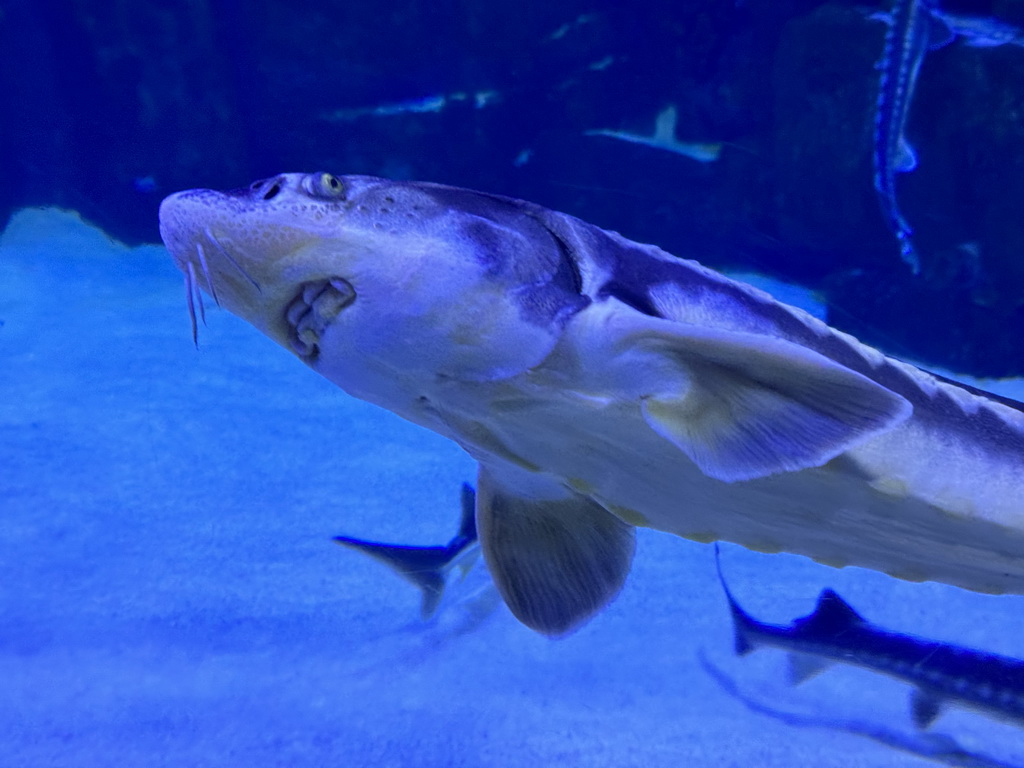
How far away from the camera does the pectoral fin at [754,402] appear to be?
1212 mm

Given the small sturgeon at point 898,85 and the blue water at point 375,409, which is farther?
the small sturgeon at point 898,85

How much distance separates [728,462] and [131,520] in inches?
175

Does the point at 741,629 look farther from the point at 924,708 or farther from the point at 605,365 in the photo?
the point at 605,365

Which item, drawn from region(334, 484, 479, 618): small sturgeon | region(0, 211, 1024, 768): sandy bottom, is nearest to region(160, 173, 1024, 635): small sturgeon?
region(0, 211, 1024, 768): sandy bottom

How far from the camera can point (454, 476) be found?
213 inches

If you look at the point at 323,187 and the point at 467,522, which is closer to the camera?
the point at 323,187

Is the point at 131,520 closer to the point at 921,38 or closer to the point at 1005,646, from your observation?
the point at 1005,646

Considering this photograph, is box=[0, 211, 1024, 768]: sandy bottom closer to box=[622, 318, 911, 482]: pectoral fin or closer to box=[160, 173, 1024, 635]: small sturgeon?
box=[160, 173, 1024, 635]: small sturgeon

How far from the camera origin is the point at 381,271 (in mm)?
1273

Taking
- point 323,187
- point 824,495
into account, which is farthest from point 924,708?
point 323,187

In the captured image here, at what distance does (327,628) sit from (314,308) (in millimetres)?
2920

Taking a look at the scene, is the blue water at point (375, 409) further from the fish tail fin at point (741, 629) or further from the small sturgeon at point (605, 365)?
the small sturgeon at point (605, 365)

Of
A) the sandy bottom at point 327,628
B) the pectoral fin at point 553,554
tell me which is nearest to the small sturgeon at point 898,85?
the sandy bottom at point 327,628

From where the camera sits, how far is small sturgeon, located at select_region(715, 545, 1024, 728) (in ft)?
10.3
